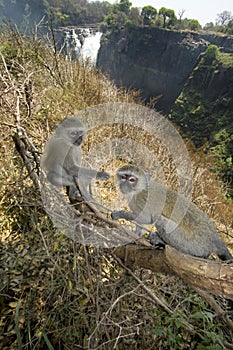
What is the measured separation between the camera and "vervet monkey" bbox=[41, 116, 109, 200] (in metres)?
2.65

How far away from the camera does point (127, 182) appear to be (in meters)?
2.56

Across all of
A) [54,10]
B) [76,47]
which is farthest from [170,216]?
[54,10]

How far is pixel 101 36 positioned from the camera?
29422 millimetres

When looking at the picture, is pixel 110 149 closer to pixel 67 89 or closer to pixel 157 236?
pixel 67 89

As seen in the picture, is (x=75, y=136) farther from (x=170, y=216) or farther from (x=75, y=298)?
(x=75, y=298)

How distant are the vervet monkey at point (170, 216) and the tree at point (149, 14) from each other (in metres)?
33.3

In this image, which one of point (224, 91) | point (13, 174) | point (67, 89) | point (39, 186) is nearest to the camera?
point (39, 186)

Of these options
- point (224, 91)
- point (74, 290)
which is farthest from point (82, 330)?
point (224, 91)

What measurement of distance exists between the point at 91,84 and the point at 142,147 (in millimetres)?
2302

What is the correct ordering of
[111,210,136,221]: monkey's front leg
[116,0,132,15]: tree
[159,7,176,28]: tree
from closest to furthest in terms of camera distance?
[111,210,136,221]: monkey's front leg < [159,7,176,28]: tree < [116,0,132,15]: tree

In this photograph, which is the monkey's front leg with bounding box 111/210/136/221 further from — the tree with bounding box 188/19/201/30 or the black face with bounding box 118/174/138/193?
the tree with bounding box 188/19/201/30

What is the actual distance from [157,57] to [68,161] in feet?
101

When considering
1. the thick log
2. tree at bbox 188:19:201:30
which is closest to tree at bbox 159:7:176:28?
tree at bbox 188:19:201:30

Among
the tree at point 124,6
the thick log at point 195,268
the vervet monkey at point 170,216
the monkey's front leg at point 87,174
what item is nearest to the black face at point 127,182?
the vervet monkey at point 170,216
